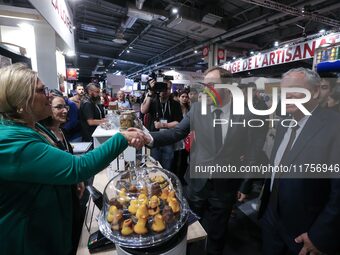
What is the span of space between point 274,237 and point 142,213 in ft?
3.58

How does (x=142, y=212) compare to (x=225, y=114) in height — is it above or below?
below

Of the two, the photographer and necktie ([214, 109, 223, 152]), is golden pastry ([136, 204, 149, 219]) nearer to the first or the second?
necktie ([214, 109, 223, 152])

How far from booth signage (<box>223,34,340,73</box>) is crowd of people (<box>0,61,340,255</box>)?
4.60 meters

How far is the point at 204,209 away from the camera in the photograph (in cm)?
194

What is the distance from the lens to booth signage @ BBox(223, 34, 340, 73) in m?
5.02

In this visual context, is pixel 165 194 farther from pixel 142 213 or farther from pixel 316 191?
pixel 316 191

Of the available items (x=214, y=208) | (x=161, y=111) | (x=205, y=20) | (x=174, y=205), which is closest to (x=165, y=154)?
(x=161, y=111)

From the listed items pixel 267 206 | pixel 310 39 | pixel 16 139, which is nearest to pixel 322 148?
pixel 267 206

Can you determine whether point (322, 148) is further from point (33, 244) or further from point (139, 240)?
point (33, 244)

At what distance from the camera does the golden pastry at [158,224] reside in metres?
0.95

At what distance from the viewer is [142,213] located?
991 millimetres

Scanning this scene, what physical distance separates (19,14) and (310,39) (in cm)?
621

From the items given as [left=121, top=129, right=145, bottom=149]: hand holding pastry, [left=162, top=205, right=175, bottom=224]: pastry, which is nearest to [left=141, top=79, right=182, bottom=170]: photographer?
[left=121, top=129, right=145, bottom=149]: hand holding pastry

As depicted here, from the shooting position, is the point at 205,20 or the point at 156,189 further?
the point at 205,20
